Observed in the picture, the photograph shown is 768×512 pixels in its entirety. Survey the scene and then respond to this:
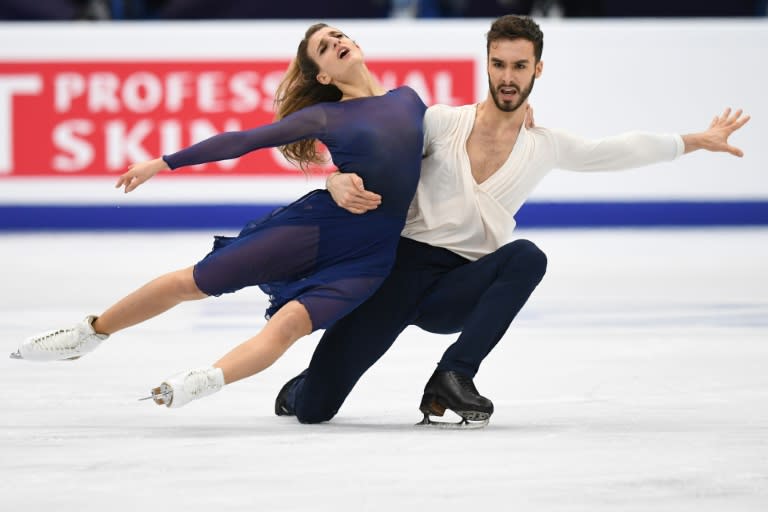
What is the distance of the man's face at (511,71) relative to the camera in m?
2.97

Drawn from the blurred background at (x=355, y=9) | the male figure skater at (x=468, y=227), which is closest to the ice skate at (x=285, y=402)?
the male figure skater at (x=468, y=227)

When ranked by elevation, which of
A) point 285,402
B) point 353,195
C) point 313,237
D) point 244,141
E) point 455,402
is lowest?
point 285,402

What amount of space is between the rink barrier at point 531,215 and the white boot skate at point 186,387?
5.51 m

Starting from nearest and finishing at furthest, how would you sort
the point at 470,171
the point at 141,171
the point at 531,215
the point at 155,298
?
1. the point at 141,171
2. the point at 155,298
3. the point at 470,171
4. the point at 531,215

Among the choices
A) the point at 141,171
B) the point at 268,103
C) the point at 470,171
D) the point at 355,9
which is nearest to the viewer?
the point at 141,171

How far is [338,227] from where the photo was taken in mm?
2945

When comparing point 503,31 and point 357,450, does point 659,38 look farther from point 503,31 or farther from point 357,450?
point 357,450

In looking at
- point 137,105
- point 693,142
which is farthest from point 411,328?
point 137,105

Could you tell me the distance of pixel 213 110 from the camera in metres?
8.20

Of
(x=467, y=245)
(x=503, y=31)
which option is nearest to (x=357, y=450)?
(x=467, y=245)

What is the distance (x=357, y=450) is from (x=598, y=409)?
724 millimetres

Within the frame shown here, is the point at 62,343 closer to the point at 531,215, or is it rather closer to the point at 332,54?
the point at 332,54

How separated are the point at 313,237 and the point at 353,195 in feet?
0.44

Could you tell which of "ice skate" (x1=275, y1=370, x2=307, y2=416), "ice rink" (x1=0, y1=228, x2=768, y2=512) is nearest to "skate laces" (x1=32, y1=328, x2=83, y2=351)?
"ice rink" (x1=0, y1=228, x2=768, y2=512)
